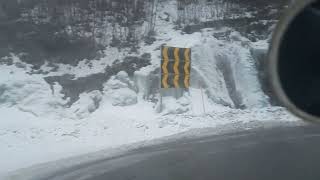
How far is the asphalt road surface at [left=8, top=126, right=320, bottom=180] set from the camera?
9305 millimetres

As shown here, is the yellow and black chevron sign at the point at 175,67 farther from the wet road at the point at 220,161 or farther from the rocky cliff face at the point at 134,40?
the wet road at the point at 220,161

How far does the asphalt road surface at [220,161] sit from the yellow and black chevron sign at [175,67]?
3.43 m

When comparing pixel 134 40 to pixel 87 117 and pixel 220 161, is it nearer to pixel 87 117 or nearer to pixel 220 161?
pixel 87 117

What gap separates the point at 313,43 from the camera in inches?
101

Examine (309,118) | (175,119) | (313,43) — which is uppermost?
(313,43)

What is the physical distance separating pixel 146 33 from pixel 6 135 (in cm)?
769

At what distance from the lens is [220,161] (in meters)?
Answer: 10.4

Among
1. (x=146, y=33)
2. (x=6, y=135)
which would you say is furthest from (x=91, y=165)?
(x=146, y=33)

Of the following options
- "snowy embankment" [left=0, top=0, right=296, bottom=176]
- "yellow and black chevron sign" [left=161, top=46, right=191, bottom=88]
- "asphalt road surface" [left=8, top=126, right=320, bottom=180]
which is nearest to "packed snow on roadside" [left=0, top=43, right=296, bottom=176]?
"snowy embankment" [left=0, top=0, right=296, bottom=176]

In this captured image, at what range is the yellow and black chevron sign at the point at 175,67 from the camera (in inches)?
643

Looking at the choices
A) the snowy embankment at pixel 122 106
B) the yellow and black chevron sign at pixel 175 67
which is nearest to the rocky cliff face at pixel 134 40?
the snowy embankment at pixel 122 106

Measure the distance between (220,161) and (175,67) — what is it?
6.43m

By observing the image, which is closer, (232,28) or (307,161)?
(307,161)

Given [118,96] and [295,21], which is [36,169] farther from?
[295,21]
